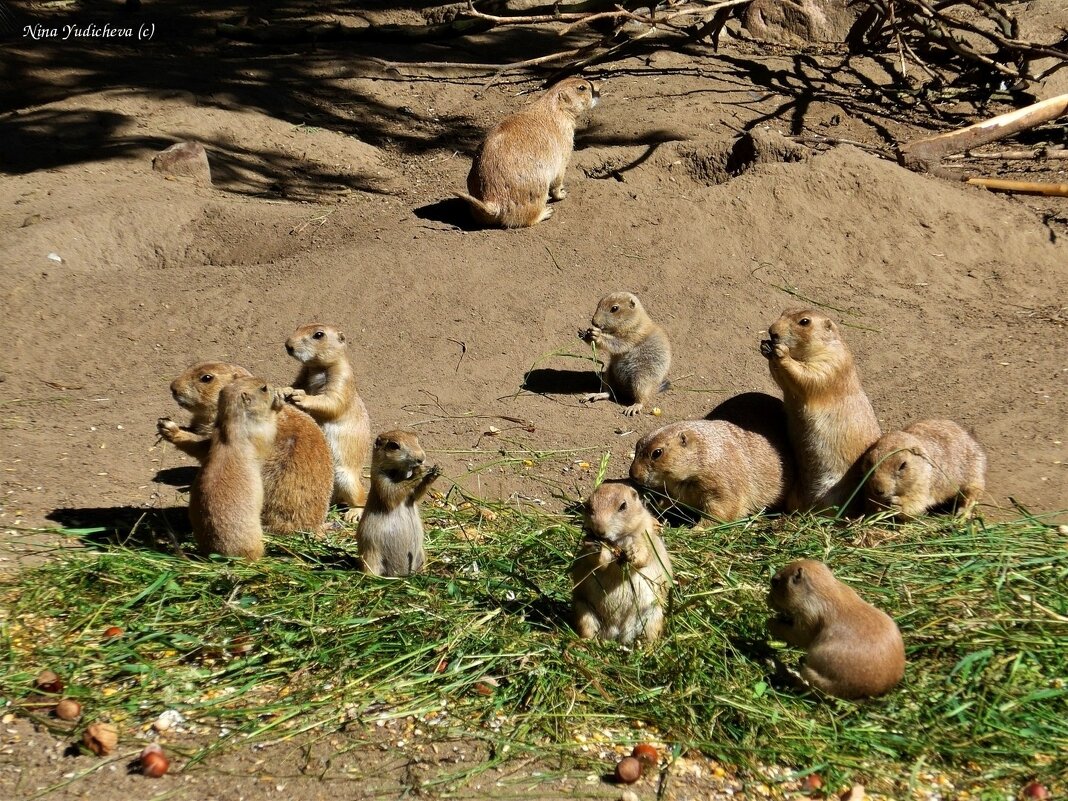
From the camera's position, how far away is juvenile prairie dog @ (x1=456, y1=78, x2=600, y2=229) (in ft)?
32.5

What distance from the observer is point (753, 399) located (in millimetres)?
6684

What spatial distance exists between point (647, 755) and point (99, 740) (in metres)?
1.95

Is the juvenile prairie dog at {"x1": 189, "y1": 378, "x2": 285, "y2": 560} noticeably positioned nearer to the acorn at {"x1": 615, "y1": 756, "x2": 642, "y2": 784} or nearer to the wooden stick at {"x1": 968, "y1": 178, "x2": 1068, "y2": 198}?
the acorn at {"x1": 615, "y1": 756, "x2": 642, "y2": 784}

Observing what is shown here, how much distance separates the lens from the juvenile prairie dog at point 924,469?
19.1ft

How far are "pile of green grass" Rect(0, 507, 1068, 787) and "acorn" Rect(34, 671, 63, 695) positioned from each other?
53 mm

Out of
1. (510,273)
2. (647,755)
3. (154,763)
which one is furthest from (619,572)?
(510,273)

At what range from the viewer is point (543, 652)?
4422 mm

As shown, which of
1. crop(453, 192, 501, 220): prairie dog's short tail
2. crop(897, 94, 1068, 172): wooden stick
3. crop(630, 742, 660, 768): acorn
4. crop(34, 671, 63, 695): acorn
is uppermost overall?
crop(897, 94, 1068, 172): wooden stick

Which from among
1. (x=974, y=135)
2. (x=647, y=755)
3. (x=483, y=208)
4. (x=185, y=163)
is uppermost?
(x=974, y=135)

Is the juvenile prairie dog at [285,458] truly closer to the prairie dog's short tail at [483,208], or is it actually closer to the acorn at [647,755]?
the acorn at [647,755]

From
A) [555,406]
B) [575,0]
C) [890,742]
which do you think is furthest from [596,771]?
[575,0]

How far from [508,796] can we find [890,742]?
1410mm

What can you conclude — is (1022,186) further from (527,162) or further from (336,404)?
(336,404)

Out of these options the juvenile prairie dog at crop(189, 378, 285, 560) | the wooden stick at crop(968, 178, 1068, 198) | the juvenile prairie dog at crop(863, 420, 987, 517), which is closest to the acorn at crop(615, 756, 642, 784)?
the juvenile prairie dog at crop(189, 378, 285, 560)
